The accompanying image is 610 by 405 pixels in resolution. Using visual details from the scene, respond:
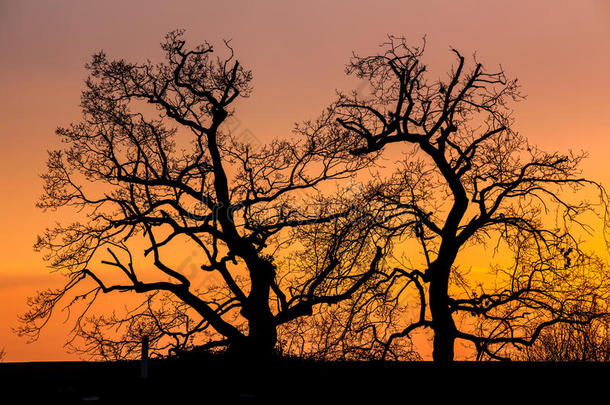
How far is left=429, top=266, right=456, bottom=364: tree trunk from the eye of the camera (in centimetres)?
1792

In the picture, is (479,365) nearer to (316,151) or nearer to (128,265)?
(316,151)

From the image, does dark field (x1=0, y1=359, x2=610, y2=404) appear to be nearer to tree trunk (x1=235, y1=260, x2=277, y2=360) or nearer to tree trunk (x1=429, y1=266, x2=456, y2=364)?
tree trunk (x1=429, y1=266, x2=456, y2=364)

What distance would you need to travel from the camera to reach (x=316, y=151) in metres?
20.8

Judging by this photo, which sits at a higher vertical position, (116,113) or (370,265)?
(116,113)

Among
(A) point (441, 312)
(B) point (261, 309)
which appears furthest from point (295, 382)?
(B) point (261, 309)

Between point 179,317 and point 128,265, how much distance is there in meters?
2.22

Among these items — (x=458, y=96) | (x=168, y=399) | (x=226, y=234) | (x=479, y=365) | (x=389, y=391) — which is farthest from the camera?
(x=226, y=234)

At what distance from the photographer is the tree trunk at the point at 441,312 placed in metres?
17.9

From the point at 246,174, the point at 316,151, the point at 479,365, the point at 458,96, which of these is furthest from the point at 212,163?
the point at 479,365

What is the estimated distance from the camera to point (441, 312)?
18.0 m

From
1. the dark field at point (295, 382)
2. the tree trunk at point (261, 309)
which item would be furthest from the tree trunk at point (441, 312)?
the tree trunk at point (261, 309)

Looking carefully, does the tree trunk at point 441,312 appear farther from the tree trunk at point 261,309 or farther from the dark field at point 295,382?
the tree trunk at point 261,309

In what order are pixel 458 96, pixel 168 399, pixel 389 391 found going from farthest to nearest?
pixel 458 96 < pixel 389 391 < pixel 168 399

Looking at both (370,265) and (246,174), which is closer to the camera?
(370,265)
